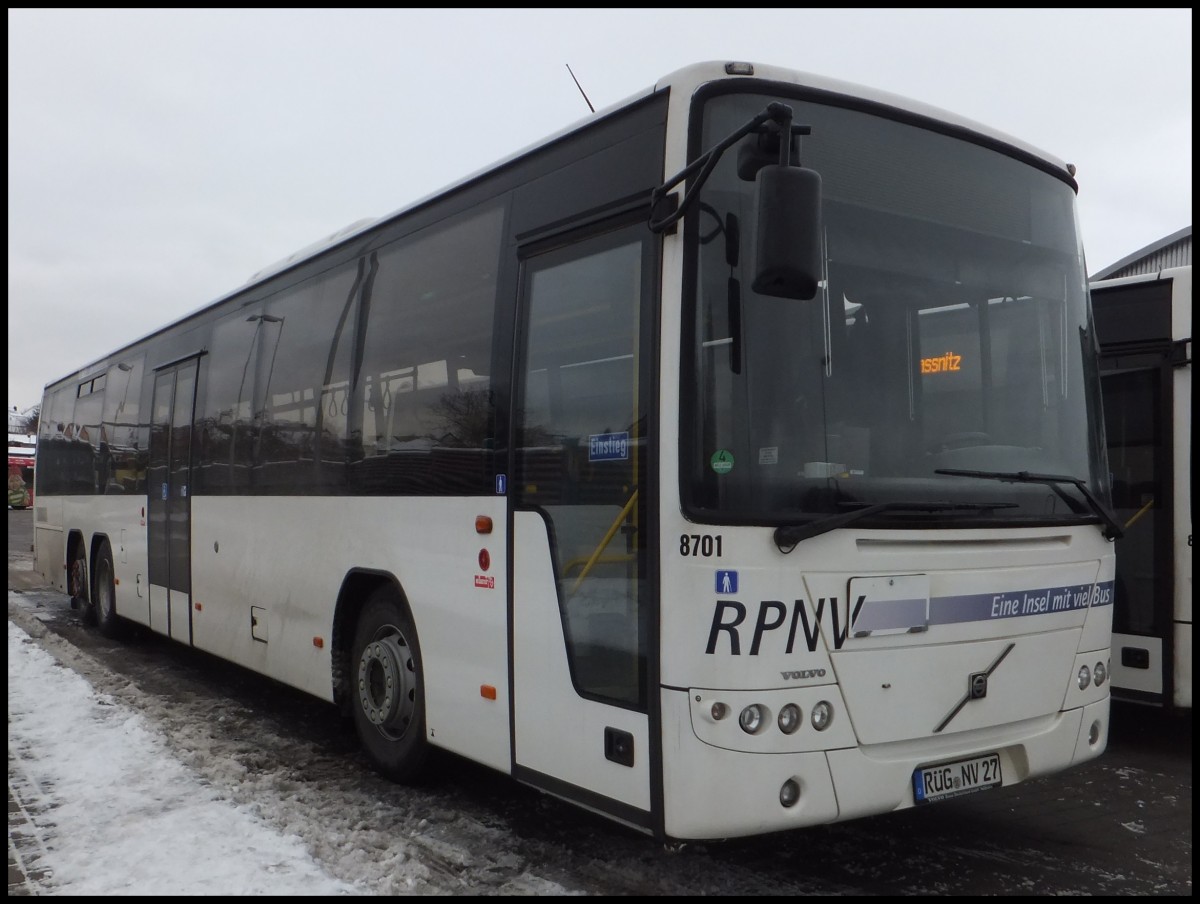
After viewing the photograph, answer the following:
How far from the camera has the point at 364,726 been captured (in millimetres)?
6273

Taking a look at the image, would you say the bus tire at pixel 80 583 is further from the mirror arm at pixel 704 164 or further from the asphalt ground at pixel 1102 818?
the mirror arm at pixel 704 164

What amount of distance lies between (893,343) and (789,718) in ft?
5.01

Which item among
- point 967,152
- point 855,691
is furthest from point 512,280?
point 855,691

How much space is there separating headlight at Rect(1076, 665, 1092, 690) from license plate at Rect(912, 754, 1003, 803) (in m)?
0.63

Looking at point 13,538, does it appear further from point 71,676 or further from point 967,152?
point 967,152

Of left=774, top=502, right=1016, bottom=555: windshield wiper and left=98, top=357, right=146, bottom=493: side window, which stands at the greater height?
left=98, top=357, right=146, bottom=493: side window

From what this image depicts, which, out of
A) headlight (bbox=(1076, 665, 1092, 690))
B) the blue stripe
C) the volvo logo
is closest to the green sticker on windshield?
the blue stripe

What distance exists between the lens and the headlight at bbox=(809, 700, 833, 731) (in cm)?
405

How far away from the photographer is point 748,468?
4016 mm

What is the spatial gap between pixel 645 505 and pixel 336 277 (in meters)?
3.65

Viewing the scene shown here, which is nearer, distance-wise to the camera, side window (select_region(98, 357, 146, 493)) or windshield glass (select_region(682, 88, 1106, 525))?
windshield glass (select_region(682, 88, 1106, 525))

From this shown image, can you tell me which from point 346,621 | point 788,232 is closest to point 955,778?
point 788,232

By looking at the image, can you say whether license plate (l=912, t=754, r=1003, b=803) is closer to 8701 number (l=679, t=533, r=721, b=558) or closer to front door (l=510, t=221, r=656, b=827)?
front door (l=510, t=221, r=656, b=827)

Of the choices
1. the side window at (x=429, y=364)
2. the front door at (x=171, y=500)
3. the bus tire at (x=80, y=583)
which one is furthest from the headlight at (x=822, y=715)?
the bus tire at (x=80, y=583)
